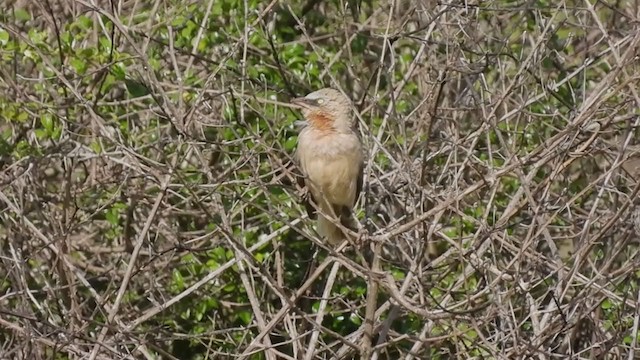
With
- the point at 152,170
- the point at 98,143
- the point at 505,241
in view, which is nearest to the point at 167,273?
the point at 98,143

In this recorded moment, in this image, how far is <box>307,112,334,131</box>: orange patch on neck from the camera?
20.3 feet

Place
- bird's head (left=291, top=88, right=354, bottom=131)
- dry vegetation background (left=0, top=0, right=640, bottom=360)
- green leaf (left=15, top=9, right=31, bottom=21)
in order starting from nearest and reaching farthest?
dry vegetation background (left=0, top=0, right=640, bottom=360), bird's head (left=291, top=88, right=354, bottom=131), green leaf (left=15, top=9, right=31, bottom=21)

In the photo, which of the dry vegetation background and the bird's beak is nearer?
the dry vegetation background

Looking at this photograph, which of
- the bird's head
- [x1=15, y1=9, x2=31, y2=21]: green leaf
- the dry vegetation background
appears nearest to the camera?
the dry vegetation background

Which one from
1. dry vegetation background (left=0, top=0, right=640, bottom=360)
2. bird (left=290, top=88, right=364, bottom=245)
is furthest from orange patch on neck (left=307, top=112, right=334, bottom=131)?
dry vegetation background (left=0, top=0, right=640, bottom=360)

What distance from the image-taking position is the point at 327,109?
6164 millimetres

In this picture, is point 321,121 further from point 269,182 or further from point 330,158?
point 269,182

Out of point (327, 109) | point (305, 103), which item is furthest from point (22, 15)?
point (327, 109)

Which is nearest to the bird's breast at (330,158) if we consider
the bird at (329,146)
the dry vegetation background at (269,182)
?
the bird at (329,146)

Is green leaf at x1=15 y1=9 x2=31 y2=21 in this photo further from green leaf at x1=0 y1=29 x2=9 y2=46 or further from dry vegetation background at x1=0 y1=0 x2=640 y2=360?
green leaf at x1=0 y1=29 x2=9 y2=46

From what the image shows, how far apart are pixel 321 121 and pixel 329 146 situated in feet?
0.44

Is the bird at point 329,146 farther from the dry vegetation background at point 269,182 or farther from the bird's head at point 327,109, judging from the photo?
the dry vegetation background at point 269,182

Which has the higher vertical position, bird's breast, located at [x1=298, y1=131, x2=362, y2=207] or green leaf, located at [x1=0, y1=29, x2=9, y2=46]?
green leaf, located at [x1=0, y1=29, x2=9, y2=46]

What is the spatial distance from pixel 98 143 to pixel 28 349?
1.11 meters
